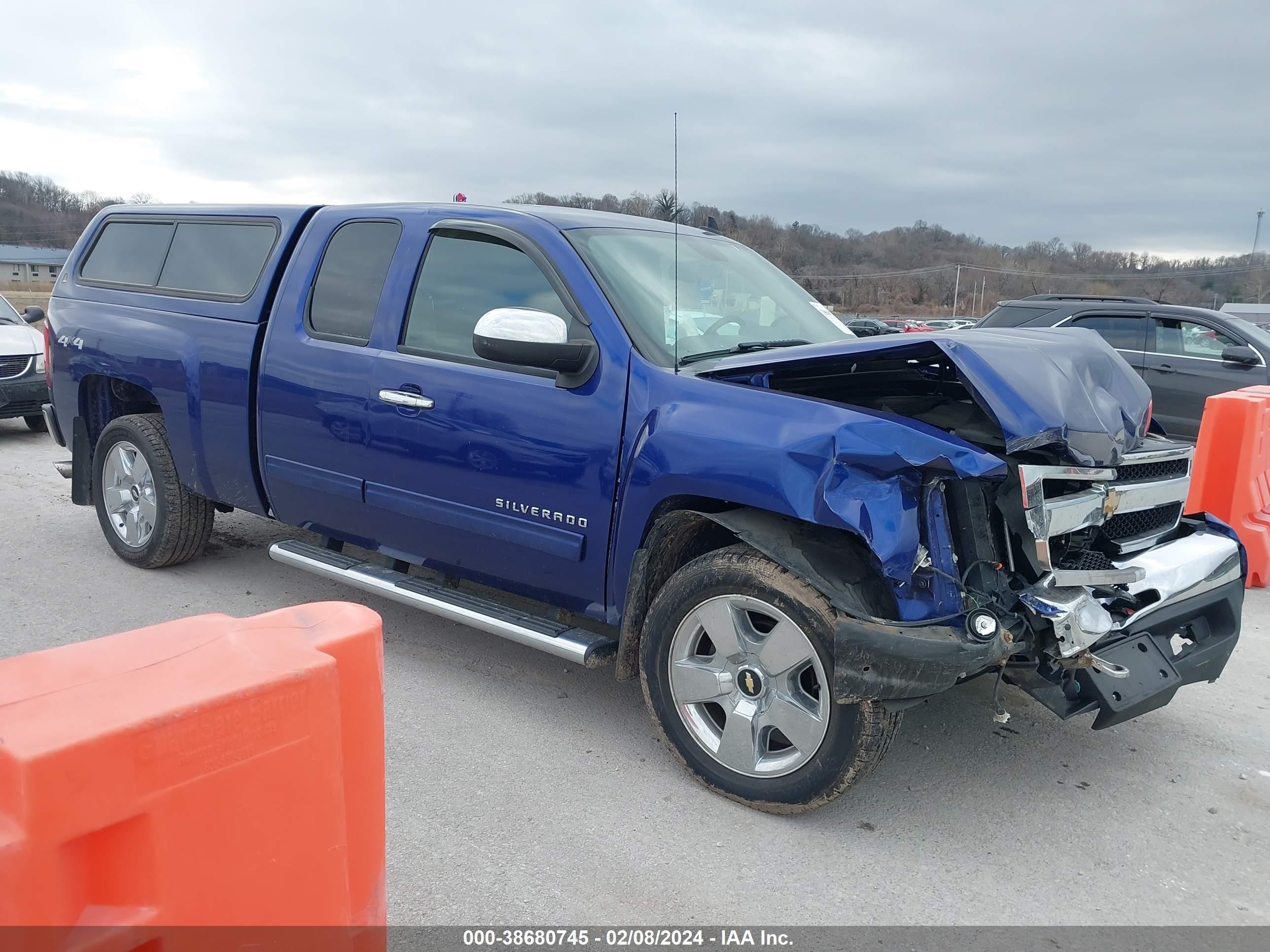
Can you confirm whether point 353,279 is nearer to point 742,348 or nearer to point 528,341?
point 528,341

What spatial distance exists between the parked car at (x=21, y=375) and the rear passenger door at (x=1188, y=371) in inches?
439

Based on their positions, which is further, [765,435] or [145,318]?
[145,318]

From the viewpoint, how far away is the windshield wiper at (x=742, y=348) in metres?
3.54

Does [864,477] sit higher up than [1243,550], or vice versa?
[864,477]

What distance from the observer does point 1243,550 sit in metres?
3.64

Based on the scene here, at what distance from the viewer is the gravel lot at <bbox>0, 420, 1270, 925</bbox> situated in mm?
2717

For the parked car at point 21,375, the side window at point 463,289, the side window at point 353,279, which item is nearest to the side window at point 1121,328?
the side window at point 463,289

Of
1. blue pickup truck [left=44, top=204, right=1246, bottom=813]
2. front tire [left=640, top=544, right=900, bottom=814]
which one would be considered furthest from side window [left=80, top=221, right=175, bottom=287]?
front tire [left=640, top=544, right=900, bottom=814]

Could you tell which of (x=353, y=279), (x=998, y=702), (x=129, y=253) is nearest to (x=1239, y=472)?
(x=998, y=702)

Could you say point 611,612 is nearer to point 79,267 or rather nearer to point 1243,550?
point 1243,550

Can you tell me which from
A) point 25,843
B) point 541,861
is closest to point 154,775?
point 25,843

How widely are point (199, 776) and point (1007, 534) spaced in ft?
7.69

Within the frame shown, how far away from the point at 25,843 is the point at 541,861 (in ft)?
5.70

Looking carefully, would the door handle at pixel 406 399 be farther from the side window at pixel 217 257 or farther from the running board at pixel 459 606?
the side window at pixel 217 257
